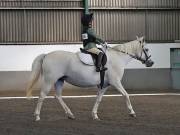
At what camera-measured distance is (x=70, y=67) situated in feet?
42.2

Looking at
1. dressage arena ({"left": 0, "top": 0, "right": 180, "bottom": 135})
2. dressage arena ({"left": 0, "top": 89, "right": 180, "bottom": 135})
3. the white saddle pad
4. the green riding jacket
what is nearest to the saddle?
the white saddle pad

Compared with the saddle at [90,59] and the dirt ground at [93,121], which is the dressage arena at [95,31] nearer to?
the dirt ground at [93,121]

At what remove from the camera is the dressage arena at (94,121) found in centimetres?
1073

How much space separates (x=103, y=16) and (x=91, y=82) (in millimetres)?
13444

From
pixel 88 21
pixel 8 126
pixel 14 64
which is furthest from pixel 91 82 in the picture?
pixel 14 64

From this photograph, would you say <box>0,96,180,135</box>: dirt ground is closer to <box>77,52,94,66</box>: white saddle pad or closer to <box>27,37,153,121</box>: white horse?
<box>27,37,153,121</box>: white horse

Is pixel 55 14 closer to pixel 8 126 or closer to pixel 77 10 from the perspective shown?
pixel 77 10

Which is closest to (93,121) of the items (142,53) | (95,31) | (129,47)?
(129,47)

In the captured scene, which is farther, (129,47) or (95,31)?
(95,31)

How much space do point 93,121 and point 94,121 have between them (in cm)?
3

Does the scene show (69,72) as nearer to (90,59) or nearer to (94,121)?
(90,59)

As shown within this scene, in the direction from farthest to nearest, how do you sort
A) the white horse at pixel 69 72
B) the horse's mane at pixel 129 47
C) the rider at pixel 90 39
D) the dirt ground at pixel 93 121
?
the horse's mane at pixel 129 47 < the rider at pixel 90 39 < the white horse at pixel 69 72 < the dirt ground at pixel 93 121

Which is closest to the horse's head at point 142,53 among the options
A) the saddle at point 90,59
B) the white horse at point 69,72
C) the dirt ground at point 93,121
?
the white horse at point 69,72

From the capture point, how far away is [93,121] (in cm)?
1252
